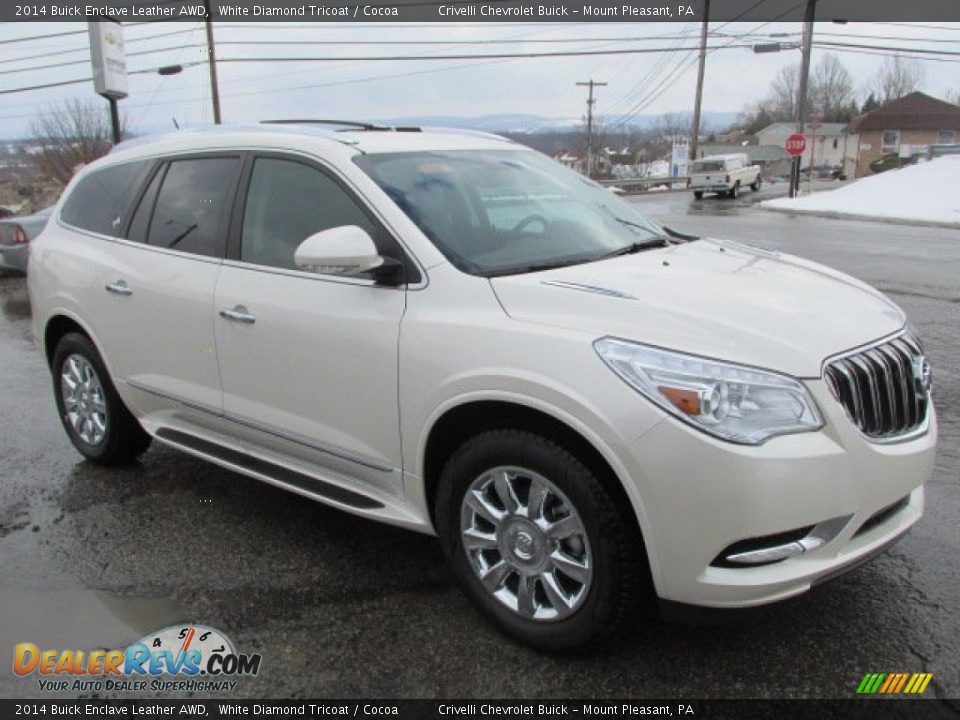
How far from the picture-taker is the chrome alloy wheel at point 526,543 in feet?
8.71

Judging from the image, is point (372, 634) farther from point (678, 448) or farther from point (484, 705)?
point (678, 448)

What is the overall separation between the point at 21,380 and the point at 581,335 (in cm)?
586

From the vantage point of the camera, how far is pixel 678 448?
2.33 meters

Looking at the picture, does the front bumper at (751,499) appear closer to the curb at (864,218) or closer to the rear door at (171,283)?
the rear door at (171,283)

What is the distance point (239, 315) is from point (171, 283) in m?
0.60

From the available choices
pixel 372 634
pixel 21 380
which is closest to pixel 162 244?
pixel 372 634

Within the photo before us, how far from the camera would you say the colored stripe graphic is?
8.48 ft

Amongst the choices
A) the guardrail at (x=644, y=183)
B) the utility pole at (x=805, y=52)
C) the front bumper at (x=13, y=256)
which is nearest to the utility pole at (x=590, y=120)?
the guardrail at (x=644, y=183)

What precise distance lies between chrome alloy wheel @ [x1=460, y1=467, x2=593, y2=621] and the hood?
58 cm

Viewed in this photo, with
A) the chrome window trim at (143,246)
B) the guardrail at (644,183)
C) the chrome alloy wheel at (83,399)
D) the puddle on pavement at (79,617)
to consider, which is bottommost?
the guardrail at (644,183)

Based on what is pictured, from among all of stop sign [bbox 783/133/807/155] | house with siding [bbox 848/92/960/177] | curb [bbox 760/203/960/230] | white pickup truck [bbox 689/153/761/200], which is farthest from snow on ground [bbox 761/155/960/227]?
house with siding [bbox 848/92/960/177]

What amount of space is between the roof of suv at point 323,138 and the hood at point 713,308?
106cm

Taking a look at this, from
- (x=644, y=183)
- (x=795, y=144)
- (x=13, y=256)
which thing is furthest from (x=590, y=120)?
(x=13, y=256)

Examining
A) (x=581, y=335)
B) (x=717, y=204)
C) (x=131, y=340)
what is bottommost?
(x=717, y=204)
